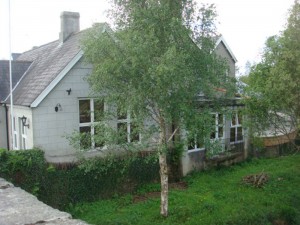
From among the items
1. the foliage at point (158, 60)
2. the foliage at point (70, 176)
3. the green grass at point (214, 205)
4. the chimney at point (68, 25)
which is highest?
the chimney at point (68, 25)

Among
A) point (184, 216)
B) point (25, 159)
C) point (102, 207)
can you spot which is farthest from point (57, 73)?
point (184, 216)

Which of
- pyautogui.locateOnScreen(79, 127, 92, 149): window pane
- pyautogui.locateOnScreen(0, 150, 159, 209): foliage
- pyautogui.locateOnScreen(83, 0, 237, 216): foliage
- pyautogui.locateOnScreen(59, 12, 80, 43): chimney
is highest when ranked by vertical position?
pyautogui.locateOnScreen(59, 12, 80, 43): chimney

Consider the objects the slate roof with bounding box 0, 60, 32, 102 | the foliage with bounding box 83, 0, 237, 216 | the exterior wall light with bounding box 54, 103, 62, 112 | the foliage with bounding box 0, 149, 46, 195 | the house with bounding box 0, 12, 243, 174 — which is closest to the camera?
the foliage with bounding box 83, 0, 237, 216

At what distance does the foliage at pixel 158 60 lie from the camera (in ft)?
30.3

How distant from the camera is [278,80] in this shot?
12953mm

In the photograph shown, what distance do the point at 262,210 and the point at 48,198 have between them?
7629mm

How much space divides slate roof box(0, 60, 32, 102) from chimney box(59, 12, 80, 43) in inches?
96.7

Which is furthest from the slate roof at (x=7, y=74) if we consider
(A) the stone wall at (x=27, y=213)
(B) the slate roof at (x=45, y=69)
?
(A) the stone wall at (x=27, y=213)

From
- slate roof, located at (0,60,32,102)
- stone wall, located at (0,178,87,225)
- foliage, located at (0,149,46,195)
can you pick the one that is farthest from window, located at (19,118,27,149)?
stone wall, located at (0,178,87,225)

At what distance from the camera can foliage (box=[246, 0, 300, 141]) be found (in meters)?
12.9

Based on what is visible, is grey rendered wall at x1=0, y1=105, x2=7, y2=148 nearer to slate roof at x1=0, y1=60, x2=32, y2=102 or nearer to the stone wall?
slate roof at x1=0, y1=60, x2=32, y2=102

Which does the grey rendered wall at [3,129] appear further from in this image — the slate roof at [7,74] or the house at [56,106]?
the slate roof at [7,74]

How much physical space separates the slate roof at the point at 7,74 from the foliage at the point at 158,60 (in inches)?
276

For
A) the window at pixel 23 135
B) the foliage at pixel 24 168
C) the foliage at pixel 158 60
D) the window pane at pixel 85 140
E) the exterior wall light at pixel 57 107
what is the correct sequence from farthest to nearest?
the window at pixel 23 135
the exterior wall light at pixel 57 107
the foliage at pixel 24 168
the window pane at pixel 85 140
the foliage at pixel 158 60
